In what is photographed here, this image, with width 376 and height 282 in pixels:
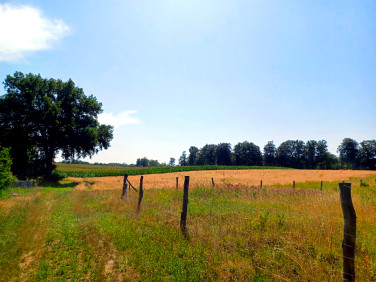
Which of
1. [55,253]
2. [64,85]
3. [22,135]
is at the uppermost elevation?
[64,85]

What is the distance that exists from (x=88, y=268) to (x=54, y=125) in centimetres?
3261

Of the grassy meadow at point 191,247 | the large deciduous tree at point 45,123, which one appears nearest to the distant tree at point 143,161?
the large deciduous tree at point 45,123

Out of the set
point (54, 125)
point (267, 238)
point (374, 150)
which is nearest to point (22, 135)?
point (54, 125)

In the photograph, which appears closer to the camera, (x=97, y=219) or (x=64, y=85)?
(x=97, y=219)

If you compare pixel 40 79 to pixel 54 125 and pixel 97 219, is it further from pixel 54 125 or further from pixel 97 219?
pixel 97 219

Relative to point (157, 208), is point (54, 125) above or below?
above

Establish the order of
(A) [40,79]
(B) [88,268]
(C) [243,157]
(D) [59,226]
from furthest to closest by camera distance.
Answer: (C) [243,157], (A) [40,79], (D) [59,226], (B) [88,268]

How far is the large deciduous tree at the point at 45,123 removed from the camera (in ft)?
102

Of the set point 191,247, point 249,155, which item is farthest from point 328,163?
point 191,247

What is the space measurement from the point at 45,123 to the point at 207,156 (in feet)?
362

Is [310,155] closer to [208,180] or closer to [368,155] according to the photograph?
[368,155]

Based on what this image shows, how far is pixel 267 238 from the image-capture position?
650 cm

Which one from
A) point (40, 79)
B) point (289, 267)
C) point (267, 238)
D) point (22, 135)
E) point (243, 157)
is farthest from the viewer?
point (243, 157)

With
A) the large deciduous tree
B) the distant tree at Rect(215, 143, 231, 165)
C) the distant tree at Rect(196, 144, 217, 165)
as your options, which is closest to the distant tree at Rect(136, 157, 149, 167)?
the distant tree at Rect(196, 144, 217, 165)
